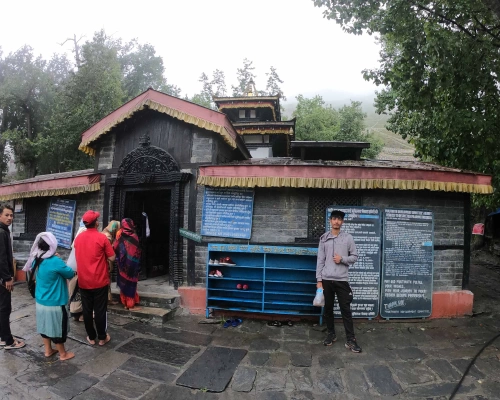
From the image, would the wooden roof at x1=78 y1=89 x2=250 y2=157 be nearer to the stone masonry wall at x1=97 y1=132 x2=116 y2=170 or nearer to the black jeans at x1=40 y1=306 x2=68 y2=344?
the stone masonry wall at x1=97 y1=132 x2=116 y2=170

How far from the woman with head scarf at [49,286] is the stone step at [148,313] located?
1.63 meters

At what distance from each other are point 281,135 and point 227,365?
11.9m

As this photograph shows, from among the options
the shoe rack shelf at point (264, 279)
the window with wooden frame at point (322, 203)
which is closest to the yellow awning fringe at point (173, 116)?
the window with wooden frame at point (322, 203)

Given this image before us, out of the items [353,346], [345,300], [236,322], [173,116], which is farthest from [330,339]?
[173,116]

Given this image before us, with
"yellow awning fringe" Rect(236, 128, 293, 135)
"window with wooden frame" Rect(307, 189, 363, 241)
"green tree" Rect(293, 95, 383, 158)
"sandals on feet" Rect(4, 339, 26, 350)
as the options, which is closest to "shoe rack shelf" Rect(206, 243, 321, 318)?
"window with wooden frame" Rect(307, 189, 363, 241)

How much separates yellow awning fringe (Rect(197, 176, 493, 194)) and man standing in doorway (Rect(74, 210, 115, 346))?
2.29m

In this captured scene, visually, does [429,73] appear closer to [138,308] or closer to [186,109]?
[186,109]

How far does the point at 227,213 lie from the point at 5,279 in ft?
11.6

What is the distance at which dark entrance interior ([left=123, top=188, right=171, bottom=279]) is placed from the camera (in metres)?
7.14

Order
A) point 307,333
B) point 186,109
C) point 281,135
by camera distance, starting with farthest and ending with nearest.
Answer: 1. point 281,135
2. point 186,109
3. point 307,333

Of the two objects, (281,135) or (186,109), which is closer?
(186,109)

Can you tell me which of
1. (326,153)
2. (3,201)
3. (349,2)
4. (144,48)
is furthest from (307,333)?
(144,48)

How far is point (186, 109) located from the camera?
6086mm

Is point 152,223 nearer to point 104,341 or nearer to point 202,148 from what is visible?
point 202,148
